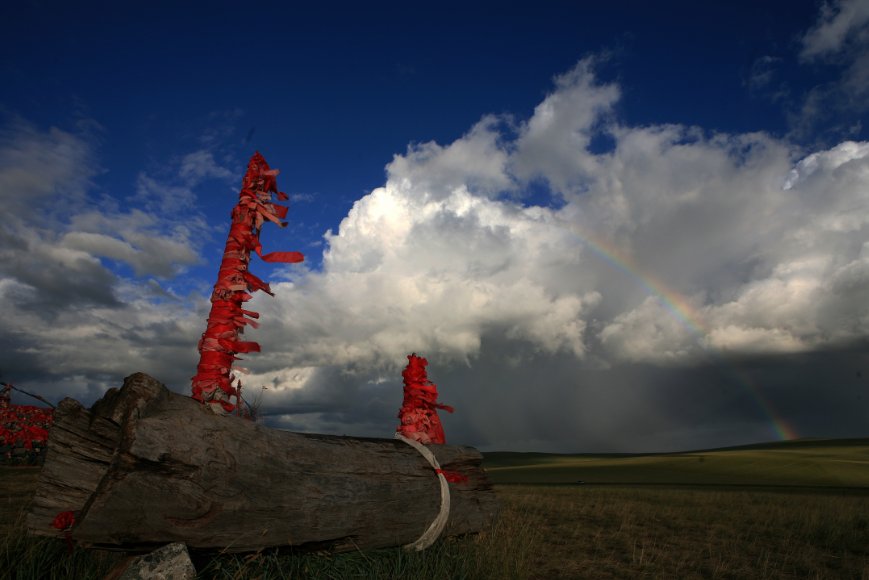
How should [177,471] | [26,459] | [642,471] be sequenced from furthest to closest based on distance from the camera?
[642,471] < [26,459] < [177,471]

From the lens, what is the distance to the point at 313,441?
203 inches

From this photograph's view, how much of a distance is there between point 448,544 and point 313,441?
2758 millimetres

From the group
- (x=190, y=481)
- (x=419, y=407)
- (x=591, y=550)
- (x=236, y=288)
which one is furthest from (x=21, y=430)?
(x=591, y=550)

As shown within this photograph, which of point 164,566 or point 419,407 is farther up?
point 419,407

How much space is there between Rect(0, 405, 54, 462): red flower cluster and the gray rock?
21743 millimetres

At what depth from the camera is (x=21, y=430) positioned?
2166 cm

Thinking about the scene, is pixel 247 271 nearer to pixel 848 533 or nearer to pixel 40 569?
pixel 40 569

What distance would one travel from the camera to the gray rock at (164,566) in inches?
150

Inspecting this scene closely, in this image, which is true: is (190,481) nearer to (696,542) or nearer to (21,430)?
(696,542)

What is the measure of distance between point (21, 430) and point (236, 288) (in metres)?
23.9

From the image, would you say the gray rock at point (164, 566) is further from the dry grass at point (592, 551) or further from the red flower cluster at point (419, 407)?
the red flower cluster at point (419, 407)

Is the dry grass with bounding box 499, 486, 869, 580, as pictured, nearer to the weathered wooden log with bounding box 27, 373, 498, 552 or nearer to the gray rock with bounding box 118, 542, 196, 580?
the weathered wooden log with bounding box 27, 373, 498, 552

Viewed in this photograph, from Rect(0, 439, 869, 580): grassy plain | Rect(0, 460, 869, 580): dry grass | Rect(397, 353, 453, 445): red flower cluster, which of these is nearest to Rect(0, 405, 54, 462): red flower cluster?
Rect(0, 439, 869, 580): grassy plain

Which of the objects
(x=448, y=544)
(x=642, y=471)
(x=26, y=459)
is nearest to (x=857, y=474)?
(x=642, y=471)
